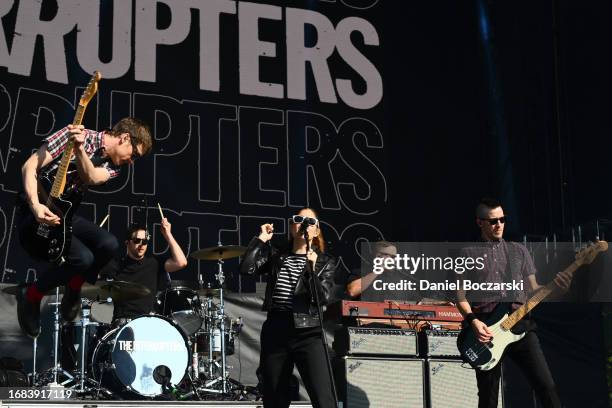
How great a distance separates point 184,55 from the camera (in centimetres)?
1032

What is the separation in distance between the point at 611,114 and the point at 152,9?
4.71 m

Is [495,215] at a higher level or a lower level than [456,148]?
lower

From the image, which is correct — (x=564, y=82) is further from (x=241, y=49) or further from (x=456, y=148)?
(x=241, y=49)

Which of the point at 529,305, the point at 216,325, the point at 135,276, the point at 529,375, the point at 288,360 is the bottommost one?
the point at 529,375

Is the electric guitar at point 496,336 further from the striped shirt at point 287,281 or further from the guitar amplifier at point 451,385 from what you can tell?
the guitar amplifier at point 451,385

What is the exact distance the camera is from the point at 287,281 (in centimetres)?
639

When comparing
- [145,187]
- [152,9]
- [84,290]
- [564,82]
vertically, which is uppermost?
[152,9]

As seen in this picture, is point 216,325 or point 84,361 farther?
point 216,325

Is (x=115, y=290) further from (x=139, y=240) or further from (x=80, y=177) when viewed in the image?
(x=80, y=177)

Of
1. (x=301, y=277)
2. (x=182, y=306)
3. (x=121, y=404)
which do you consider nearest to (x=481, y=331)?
(x=301, y=277)

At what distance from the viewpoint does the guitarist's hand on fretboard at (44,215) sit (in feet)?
18.6

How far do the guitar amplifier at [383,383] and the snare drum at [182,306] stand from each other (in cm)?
152

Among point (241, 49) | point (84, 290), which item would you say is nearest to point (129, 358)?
point (84, 290)

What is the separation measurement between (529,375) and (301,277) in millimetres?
1672
